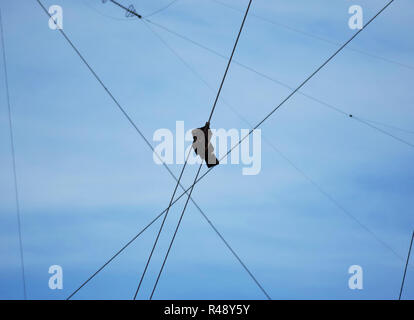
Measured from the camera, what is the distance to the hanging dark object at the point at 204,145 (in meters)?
13.3

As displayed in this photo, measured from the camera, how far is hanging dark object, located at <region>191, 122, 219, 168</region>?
1334 centimetres

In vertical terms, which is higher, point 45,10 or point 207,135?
point 45,10

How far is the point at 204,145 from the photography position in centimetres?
1352

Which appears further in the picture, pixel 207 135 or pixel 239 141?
pixel 239 141

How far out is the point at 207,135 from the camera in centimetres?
1335

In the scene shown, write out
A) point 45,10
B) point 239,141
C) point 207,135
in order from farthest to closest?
point 45,10 → point 239,141 → point 207,135
